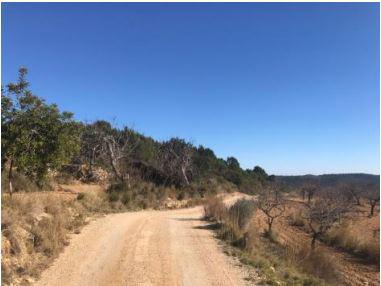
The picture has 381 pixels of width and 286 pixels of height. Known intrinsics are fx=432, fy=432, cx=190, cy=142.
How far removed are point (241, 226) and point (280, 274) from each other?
25.6 feet

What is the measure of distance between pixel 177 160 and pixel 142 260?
35651mm

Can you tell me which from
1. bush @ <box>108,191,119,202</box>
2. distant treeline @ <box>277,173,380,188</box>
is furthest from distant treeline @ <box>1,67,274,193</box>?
distant treeline @ <box>277,173,380,188</box>

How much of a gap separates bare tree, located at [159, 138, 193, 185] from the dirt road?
93.9ft

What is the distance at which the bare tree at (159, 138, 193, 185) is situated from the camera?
148 feet

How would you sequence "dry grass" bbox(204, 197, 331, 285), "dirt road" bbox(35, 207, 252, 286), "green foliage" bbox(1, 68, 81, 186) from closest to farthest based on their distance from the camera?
"dirt road" bbox(35, 207, 252, 286), "dry grass" bbox(204, 197, 331, 285), "green foliage" bbox(1, 68, 81, 186)

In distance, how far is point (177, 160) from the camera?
153ft

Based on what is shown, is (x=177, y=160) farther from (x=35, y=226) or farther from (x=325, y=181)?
(x=325, y=181)

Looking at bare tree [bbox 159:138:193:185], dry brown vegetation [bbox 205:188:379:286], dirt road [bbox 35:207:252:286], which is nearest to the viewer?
dirt road [bbox 35:207:252:286]

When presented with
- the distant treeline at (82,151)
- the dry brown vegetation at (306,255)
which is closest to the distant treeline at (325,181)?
the distant treeline at (82,151)

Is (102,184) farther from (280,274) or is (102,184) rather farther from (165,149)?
(280,274)

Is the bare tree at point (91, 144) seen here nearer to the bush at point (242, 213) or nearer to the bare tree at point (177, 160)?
the bare tree at point (177, 160)

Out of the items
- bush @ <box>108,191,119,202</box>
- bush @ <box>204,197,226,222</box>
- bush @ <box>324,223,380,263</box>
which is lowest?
bush @ <box>324,223,380,263</box>

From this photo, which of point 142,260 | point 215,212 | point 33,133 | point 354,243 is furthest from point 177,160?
point 142,260

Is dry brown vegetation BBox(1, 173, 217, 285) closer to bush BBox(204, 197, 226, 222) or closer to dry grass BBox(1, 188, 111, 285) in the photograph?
dry grass BBox(1, 188, 111, 285)
